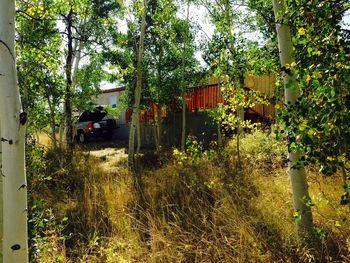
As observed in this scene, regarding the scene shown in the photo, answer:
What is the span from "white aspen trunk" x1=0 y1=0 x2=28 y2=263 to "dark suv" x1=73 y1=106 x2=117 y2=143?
60.4 feet

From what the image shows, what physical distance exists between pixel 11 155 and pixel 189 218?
3428mm

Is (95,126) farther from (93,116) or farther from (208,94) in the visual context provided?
(208,94)

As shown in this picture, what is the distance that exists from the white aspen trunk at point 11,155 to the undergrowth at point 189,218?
184 cm

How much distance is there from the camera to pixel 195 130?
1662 cm

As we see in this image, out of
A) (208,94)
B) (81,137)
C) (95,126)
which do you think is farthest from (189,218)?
(81,137)

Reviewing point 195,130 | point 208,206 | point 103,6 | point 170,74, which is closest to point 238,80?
point 208,206

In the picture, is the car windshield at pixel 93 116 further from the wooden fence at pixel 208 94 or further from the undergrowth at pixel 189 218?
the undergrowth at pixel 189 218

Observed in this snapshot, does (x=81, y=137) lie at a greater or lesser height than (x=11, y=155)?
lesser

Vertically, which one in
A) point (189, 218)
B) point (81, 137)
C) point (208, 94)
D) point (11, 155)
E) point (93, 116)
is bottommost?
point (189, 218)

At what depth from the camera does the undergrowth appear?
4.27 meters

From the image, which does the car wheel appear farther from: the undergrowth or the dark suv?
the undergrowth

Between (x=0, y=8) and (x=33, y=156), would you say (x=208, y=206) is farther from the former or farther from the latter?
(x=0, y=8)

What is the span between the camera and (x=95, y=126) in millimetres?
20859

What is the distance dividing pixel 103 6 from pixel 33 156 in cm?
1148
